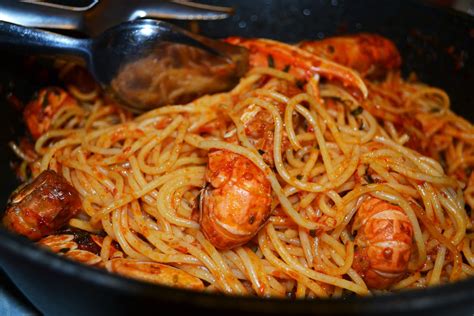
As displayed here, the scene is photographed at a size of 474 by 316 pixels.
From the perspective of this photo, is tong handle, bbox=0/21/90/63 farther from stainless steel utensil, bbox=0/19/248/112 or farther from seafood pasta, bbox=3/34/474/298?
seafood pasta, bbox=3/34/474/298

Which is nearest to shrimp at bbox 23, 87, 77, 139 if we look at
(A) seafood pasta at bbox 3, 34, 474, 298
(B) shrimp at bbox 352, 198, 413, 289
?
(A) seafood pasta at bbox 3, 34, 474, 298

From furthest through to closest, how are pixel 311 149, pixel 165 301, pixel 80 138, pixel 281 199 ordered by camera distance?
pixel 80 138 < pixel 311 149 < pixel 281 199 < pixel 165 301

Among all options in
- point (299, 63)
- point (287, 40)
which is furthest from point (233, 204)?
point (287, 40)

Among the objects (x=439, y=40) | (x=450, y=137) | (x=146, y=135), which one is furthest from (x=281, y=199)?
(x=439, y=40)

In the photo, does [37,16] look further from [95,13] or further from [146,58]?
[146,58]

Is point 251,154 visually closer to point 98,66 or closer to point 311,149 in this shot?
point 311,149
